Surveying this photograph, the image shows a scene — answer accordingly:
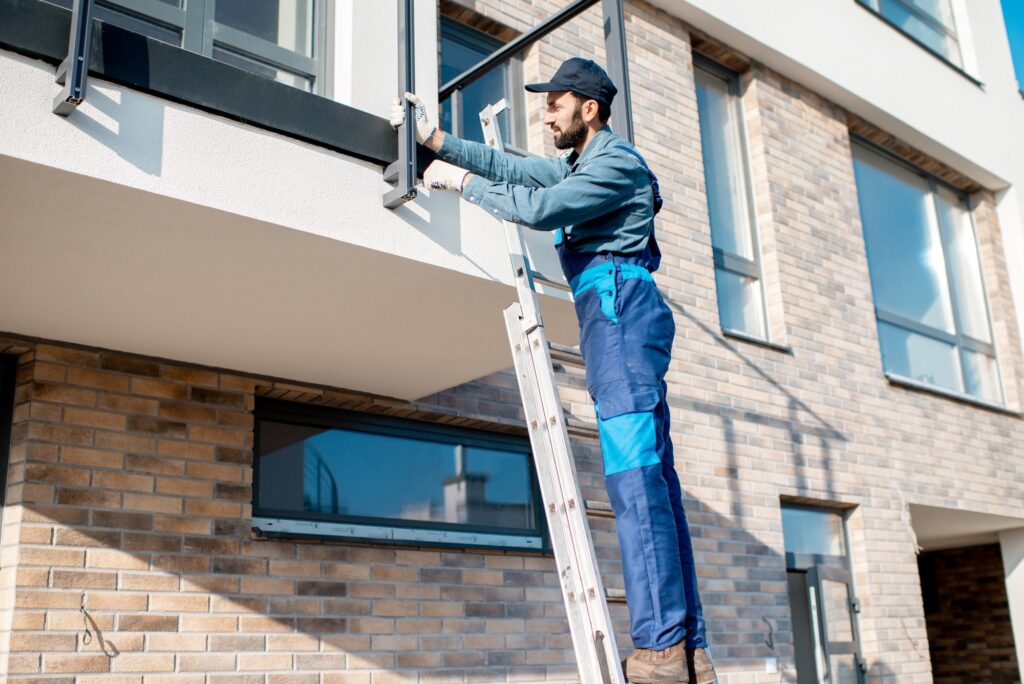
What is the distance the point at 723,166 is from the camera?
8.50 meters

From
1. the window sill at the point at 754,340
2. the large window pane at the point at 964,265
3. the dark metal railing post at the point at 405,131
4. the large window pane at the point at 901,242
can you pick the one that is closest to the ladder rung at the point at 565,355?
the dark metal railing post at the point at 405,131

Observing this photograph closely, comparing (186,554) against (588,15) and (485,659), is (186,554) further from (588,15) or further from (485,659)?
(588,15)

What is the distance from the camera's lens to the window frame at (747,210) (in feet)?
26.6

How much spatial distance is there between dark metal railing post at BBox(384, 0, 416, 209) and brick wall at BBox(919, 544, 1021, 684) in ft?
32.7

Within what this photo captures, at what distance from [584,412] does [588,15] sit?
2865mm

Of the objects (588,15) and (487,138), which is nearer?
(487,138)

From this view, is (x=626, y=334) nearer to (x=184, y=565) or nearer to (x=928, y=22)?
(x=184, y=565)

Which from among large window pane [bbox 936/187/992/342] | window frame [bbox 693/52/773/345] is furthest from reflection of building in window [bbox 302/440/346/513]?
large window pane [bbox 936/187/992/342]

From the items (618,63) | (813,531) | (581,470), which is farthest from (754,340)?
(618,63)

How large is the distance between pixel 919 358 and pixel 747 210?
7.84 feet

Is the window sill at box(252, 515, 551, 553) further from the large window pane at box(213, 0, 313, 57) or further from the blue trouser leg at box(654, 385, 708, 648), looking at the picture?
the blue trouser leg at box(654, 385, 708, 648)

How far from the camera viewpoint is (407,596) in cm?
Result: 550

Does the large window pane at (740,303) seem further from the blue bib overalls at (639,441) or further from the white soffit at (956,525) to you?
the blue bib overalls at (639,441)

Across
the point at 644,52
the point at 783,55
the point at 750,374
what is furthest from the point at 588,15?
the point at 750,374
